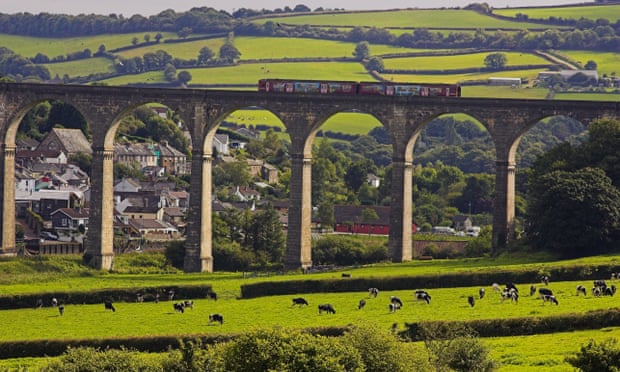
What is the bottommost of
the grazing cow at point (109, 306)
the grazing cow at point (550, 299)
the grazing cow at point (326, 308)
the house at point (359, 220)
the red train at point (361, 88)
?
the house at point (359, 220)

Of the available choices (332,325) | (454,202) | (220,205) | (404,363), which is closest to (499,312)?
(332,325)

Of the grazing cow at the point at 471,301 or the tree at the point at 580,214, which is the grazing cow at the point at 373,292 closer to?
the grazing cow at the point at 471,301

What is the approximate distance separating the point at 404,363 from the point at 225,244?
181 feet

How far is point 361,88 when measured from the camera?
10125cm

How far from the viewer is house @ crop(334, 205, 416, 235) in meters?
138

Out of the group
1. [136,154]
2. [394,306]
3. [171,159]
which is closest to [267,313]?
[394,306]

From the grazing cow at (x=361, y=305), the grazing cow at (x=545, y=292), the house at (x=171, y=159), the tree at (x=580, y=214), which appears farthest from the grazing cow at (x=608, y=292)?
the house at (x=171, y=159)

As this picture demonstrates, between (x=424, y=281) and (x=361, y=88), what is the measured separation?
20.7 m

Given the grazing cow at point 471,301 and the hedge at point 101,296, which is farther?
the hedge at point 101,296

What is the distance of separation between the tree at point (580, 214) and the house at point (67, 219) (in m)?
46.4

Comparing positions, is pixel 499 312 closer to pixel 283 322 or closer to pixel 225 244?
pixel 283 322

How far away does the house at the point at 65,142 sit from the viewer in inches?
5935

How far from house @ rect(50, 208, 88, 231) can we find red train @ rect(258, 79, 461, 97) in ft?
95.0

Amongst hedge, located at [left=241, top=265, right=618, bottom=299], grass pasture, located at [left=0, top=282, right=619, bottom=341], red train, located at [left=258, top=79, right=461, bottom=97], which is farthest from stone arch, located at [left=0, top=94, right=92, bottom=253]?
hedge, located at [left=241, top=265, right=618, bottom=299]
